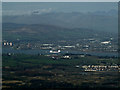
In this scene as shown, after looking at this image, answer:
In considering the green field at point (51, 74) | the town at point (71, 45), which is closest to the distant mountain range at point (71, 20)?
the town at point (71, 45)

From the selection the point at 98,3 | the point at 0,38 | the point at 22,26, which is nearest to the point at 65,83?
the point at 0,38

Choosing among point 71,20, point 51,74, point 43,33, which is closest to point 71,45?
point 43,33

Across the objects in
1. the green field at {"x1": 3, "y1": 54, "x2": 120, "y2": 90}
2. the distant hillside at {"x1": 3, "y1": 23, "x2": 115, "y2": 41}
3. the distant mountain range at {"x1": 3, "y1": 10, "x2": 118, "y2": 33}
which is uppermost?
the distant mountain range at {"x1": 3, "y1": 10, "x2": 118, "y2": 33}

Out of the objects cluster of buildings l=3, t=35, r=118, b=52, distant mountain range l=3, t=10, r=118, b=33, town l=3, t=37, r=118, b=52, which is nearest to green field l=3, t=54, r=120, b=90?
town l=3, t=37, r=118, b=52

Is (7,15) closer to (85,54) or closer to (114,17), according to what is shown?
(114,17)

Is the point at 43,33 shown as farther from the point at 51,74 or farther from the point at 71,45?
the point at 51,74

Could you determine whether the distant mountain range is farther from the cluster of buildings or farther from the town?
the cluster of buildings
